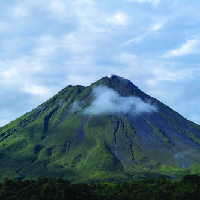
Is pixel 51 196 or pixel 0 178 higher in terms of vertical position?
pixel 0 178

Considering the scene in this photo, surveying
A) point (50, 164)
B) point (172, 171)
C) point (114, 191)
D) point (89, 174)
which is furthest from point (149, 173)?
point (114, 191)

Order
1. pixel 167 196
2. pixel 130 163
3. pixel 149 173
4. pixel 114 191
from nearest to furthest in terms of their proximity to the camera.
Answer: pixel 167 196 < pixel 114 191 < pixel 149 173 < pixel 130 163

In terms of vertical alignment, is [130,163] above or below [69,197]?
above

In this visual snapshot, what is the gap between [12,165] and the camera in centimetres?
19650

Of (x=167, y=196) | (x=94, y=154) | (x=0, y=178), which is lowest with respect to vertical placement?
(x=167, y=196)

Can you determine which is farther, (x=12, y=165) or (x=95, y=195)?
(x=12, y=165)

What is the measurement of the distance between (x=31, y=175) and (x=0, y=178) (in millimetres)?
18411

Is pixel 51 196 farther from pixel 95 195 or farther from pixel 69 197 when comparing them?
pixel 95 195

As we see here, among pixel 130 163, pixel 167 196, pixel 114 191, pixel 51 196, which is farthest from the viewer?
pixel 130 163

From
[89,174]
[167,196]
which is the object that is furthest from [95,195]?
[89,174]

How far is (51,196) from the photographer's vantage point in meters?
75.1

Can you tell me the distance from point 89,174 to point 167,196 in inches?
3658

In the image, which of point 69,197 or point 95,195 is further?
point 95,195

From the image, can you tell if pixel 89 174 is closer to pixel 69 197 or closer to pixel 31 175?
pixel 31 175
